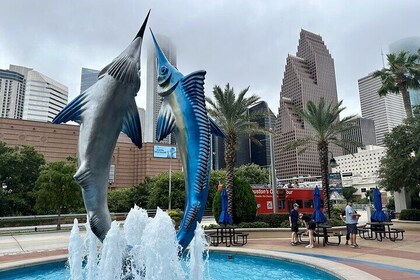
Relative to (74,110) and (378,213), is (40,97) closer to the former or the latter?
(378,213)

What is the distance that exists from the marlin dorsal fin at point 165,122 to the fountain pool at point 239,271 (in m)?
3.78

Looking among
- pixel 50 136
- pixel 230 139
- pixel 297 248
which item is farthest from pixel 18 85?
pixel 297 248

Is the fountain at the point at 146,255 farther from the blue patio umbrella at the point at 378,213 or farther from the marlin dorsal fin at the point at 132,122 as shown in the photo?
the blue patio umbrella at the point at 378,213

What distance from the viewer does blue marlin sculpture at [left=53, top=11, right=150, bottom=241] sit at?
633 centimetres

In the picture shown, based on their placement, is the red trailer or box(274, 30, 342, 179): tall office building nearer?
the red trailer

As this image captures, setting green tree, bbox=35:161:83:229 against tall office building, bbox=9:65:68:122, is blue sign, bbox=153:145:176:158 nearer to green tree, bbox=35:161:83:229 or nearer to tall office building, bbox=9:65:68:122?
green tree, bbox=35:161:83:229

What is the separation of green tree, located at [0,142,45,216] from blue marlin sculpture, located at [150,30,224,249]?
34.1m

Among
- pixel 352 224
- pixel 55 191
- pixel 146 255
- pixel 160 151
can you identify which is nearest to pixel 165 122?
pixel 146 255

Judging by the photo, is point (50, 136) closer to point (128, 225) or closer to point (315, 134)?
point (315, 134)

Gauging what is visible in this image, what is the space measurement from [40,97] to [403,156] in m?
155

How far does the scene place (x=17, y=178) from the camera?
3781cm

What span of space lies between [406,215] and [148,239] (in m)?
24.9

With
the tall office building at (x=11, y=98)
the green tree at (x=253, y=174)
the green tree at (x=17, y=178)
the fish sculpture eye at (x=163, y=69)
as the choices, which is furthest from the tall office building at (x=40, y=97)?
the fish sculpture eye at (x=163, y=69)

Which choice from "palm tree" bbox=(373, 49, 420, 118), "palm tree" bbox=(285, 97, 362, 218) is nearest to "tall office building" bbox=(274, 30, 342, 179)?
"palm tree" bbox=(373, 49, 420, 118)
